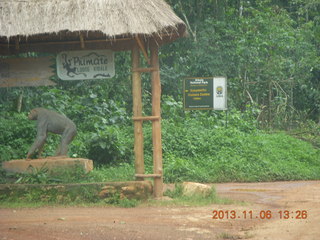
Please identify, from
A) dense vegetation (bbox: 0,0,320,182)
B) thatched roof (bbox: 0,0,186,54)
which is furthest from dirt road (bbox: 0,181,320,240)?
thatched roof (bbox: 0,0,186,54)

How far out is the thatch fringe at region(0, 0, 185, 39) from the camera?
29.7 feet

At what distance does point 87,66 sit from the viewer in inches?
385

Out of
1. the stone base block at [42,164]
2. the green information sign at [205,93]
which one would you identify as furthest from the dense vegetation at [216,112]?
the green information sign at [205,93]

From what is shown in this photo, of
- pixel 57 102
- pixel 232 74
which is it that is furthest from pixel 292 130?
pixel 57 102

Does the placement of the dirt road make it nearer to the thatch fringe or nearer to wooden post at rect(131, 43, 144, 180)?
wooden post at rect(131, 43, 144, 180)

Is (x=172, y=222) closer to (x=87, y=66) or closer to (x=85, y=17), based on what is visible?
(x=87, y=66)

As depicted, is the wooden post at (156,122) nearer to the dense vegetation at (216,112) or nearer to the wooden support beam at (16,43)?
the dense vegetation at (216,112)

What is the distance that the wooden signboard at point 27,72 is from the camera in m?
9.90

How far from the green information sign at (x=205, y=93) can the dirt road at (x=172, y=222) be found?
5.37 metres

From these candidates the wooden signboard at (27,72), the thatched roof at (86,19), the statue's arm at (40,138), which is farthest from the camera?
the statue's arm at (40,138)

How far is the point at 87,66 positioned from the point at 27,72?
1.04 metres

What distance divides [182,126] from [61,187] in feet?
22.0

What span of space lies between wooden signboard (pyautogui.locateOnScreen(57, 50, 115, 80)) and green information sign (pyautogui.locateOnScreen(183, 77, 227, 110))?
5.34m

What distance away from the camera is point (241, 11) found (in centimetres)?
2073
